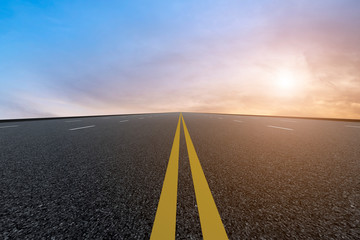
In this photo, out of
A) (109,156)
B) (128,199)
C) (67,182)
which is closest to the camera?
(128,199)

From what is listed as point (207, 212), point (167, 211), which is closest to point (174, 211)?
point (167, 211)

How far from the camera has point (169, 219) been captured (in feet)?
5.40

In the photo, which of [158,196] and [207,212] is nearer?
[207,212]

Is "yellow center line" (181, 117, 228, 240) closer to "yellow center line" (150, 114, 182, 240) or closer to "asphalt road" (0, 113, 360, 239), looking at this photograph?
"asphalt road" (0, 113, 360, 239)

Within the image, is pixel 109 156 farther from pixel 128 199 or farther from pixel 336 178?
pixel 336 178

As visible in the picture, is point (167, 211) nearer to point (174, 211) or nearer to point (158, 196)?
point (174, 211)

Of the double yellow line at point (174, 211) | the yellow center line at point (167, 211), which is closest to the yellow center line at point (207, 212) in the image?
the double yellow line at point (174, 211)

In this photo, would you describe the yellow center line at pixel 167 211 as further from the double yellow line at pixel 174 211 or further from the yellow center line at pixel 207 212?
the yellow center line at pixel 207 212

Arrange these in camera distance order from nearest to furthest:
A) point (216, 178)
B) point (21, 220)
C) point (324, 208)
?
point (21, 220), point (324, 208), point (216, 178)

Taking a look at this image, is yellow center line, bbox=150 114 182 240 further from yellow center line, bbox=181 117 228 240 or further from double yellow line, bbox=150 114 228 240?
yellow center line, bbox=181 117 228 240

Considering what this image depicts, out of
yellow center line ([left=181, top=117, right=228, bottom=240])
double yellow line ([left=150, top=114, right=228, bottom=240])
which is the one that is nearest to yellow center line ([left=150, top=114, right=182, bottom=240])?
double yellow line ([left=150, top=114, right=228, bottom=240])

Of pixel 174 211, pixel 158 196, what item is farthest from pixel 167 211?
pixel 158 196

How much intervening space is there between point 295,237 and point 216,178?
124cm

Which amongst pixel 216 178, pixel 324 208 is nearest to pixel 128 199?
pixel 216 178
